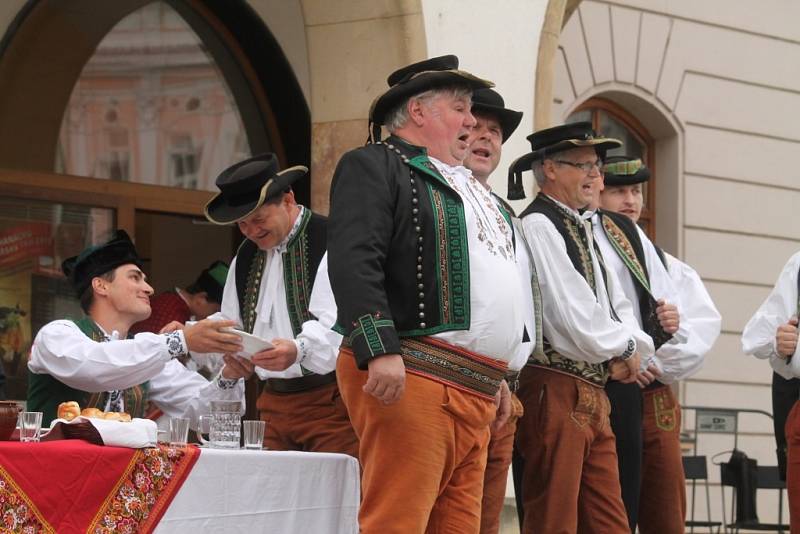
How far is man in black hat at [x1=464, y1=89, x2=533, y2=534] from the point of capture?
5.34 metres

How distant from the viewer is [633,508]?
5965 millimetres

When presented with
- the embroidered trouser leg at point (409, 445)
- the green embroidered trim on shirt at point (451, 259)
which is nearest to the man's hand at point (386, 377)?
the embroidered trouser leg at point (409, 445)

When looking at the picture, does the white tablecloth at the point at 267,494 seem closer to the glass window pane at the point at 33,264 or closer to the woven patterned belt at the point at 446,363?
the woven patterned belt at the point at 446,363

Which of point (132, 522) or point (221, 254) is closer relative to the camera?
point (132, 522)

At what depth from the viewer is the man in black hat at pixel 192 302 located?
7527mm

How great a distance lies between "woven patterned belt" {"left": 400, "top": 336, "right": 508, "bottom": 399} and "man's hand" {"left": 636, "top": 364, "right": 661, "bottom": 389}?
1.99 meters

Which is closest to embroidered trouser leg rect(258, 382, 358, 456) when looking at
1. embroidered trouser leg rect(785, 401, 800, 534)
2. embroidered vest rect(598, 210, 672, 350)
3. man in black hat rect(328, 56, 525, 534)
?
man in black hat rect(328, 56, 525, 534)

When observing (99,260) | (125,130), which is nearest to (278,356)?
(99,260)

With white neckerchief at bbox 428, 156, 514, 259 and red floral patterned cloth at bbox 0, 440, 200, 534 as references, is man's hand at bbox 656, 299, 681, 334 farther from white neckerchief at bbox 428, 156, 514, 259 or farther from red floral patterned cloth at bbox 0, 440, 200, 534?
red floral patterned cloth at bbox 0, 440, 200, 534

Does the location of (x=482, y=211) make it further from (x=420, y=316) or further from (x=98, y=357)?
(x=98, y=357)

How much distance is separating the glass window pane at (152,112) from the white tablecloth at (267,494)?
13.5 ft

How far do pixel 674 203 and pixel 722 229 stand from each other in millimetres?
581

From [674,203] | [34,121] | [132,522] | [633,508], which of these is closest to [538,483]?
[633,508]

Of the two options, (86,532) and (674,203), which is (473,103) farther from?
(674,203)
